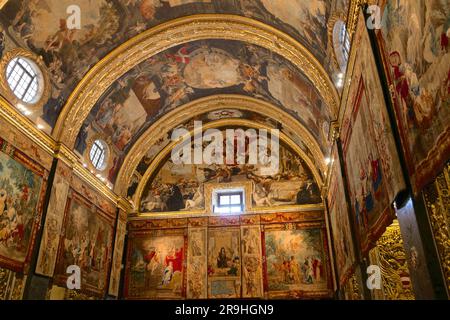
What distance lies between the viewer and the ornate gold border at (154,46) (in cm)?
1320

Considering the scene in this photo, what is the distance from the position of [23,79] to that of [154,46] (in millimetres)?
5146

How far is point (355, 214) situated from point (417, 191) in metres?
4.62

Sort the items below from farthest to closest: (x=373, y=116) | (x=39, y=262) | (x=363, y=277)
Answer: (x=39, y=262) → (x=363, y=277) → (x=373, y=116)

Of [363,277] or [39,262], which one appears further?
[39,262]

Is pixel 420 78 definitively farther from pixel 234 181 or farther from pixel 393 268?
pixel 234 181

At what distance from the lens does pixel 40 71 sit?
40.6ft

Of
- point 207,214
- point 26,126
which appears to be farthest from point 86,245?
point 207,214

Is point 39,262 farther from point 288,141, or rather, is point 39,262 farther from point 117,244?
point 288,141

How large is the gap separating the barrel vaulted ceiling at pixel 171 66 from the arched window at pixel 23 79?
453 millimetres

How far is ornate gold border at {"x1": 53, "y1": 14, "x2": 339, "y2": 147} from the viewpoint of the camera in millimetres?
13199

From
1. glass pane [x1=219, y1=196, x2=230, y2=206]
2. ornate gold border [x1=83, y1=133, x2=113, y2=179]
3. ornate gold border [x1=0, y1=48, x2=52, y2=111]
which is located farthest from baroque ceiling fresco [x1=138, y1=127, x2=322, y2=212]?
ornate gold border [x1=0, y1=48, x2=52, y2=111]

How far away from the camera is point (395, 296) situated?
10859 mm
